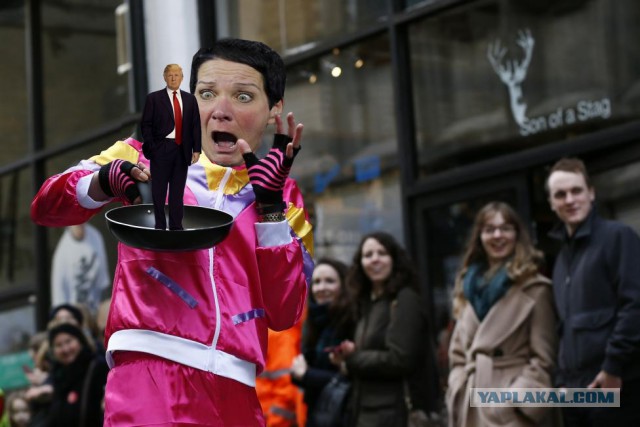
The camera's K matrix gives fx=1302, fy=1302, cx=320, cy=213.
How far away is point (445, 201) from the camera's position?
31.4 ft

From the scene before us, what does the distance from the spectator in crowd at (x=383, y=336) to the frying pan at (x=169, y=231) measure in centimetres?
377

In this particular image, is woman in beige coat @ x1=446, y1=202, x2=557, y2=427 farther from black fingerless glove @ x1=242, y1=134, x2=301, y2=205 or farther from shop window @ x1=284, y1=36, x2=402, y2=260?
black fingerless glove @ x1=242, y1=134, x2=301, y2=205

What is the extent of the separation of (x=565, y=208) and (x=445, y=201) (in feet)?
7.72

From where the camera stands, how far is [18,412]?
11.5 meters

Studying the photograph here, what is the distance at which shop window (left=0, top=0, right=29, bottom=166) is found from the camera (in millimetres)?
14602

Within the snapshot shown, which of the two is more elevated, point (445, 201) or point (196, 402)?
point (445, 201)

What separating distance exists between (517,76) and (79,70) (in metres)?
6.21

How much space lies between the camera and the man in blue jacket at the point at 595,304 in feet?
22.3

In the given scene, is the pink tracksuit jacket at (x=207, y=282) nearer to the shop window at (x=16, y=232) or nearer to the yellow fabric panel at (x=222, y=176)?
the yellow fabric panel at (x=222, y=176)

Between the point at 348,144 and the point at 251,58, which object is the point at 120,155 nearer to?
the point at 251,58

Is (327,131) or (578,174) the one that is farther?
(327,131)

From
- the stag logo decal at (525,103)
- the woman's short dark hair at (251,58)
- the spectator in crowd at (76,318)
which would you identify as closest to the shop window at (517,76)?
the stag logo decal at (525,103)

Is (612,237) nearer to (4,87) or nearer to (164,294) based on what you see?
(164,294)

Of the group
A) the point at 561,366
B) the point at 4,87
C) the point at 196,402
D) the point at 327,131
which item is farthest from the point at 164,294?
the point at 4,87
